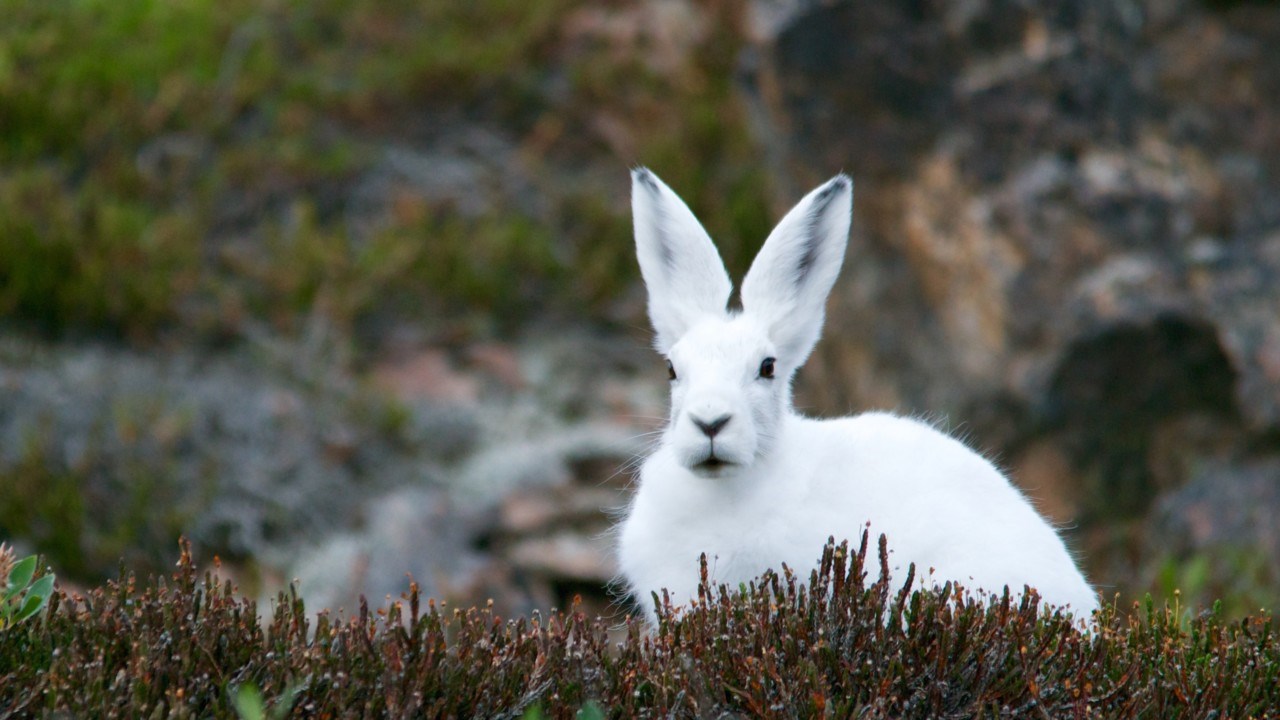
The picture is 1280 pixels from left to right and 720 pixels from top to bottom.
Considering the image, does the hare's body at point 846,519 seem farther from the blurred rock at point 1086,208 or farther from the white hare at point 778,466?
the blurred rock at point 1086,208

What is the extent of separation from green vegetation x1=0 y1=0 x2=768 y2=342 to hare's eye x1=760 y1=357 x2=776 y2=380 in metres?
5.16

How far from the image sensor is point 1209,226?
7.27 m

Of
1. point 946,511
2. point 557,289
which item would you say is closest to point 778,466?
point 946,511

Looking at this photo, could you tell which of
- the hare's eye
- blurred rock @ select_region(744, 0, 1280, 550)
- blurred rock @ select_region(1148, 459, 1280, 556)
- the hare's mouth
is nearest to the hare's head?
the hare's eye

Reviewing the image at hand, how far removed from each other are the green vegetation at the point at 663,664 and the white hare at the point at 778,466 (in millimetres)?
423

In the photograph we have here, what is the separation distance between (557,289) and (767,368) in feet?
18.0

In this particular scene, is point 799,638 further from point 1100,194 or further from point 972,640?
point 1100,194

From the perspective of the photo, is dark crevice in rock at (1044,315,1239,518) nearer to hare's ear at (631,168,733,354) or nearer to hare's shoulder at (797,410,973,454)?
hare's shoulder at (797,410,973,454)

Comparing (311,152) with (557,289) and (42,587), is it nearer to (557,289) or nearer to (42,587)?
(557,289)

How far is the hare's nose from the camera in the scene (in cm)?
380

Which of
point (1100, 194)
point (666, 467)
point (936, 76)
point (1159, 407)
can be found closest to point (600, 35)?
point (936, 76)

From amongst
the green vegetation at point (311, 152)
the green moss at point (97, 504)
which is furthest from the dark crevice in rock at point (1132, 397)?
the green moss at point (97, 504)

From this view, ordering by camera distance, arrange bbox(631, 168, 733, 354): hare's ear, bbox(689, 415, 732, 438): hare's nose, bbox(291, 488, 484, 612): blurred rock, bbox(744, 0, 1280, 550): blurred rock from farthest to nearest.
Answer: bbox(291, 488, 484, 612): blurred rock → bbox(744, 0, 1280, 550): blurred rock → bbox(631, 168, 733, 354): hare's ear → bbox(689, 415, 732, 438): hare's nose

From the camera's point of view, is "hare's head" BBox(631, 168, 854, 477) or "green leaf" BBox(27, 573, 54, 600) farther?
"hare's head" BBox(631, 168, 854, 477)
